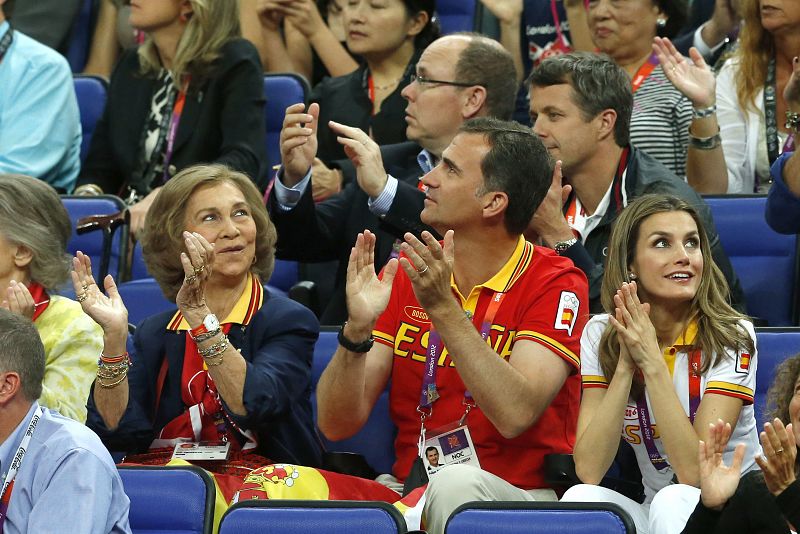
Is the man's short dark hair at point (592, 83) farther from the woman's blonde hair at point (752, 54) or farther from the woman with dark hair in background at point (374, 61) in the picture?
the woman with dark hair in background at point (374, 61)

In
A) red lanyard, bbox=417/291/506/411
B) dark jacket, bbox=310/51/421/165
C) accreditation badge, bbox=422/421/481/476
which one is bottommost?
accreditation badge, bbox=422/421/481/476

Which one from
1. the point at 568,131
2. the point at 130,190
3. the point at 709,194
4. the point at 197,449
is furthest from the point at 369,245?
the point at 130,190

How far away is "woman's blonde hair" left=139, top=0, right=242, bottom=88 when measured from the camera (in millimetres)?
5605

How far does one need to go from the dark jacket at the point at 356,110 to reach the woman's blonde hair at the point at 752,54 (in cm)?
127

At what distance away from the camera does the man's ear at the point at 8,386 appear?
3.25 metres

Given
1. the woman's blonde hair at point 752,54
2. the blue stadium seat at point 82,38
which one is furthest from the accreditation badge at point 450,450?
the blue stadium seat at point 82,38

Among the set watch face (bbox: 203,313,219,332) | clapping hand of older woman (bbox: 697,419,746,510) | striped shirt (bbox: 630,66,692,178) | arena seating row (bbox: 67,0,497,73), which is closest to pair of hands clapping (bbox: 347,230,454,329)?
watch face (bbox: 203,313,219,332)

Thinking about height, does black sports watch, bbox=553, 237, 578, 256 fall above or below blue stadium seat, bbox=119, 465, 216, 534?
above

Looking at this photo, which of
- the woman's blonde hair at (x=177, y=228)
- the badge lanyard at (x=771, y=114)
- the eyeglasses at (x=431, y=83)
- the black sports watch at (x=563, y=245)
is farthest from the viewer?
the badge lanyard at (x=771, y=114)

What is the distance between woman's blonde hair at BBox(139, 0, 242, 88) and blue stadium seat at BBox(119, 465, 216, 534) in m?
2.54

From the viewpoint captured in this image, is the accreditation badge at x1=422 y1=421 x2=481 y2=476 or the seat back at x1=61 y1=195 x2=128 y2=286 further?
the seat back at x1=61 y1=195 x2=128 y2=286

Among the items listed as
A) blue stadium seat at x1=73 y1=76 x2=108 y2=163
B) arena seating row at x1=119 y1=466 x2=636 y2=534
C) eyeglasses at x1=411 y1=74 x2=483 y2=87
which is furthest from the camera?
blue stadium seat at x1=73 y1=76 x2=108 y2=163

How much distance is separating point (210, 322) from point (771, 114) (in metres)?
2.49

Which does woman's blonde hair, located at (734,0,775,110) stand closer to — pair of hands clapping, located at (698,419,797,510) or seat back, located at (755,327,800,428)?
seat back, located at (755,327,800,428)
